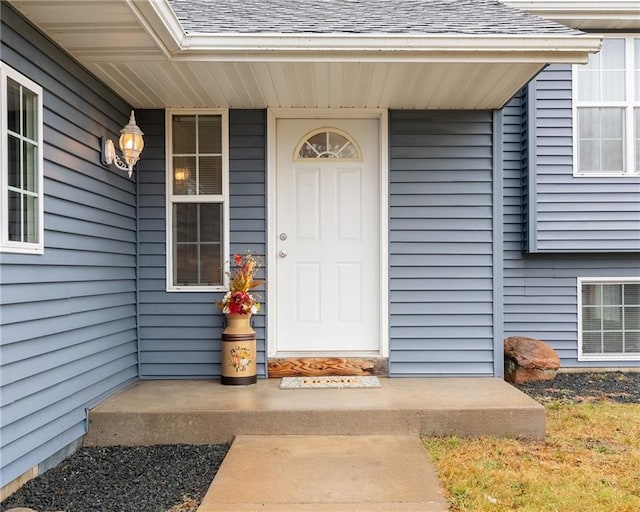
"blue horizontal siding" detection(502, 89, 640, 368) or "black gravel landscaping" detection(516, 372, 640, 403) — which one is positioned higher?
"blue horizontal siding" detection(502, 89, 640, 368)

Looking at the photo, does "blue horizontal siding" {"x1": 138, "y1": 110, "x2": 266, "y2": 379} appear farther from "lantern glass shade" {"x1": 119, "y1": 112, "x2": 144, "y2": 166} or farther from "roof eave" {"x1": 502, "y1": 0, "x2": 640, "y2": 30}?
"roof eave" {"x1": 502, "y1": 0, "x2": 640, "y2": 30}

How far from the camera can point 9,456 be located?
99.3 inches

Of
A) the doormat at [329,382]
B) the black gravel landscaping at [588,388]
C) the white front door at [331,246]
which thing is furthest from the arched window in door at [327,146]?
the black gravel landscaping at [588,388]

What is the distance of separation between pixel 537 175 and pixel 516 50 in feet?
7.48

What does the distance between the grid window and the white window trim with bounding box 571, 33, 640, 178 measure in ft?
3.74

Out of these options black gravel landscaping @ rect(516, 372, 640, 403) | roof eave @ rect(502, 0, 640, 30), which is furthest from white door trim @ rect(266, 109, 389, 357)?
roof eave @ rect(502, 0, 640, 30)

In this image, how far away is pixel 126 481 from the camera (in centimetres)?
279

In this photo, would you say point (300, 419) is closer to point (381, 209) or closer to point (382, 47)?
point (381, 209)

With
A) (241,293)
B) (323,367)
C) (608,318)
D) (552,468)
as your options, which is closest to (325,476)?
(552,468)

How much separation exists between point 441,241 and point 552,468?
185cm

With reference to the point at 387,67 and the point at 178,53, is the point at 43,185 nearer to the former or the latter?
the point at 178,53

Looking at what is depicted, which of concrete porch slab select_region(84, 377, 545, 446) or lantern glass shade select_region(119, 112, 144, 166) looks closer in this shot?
concrete porch slab select_region(84, 377, 545, 446)

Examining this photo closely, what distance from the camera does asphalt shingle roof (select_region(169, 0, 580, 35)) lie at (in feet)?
10.6

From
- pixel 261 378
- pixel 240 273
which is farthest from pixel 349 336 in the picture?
pixel 240 273
